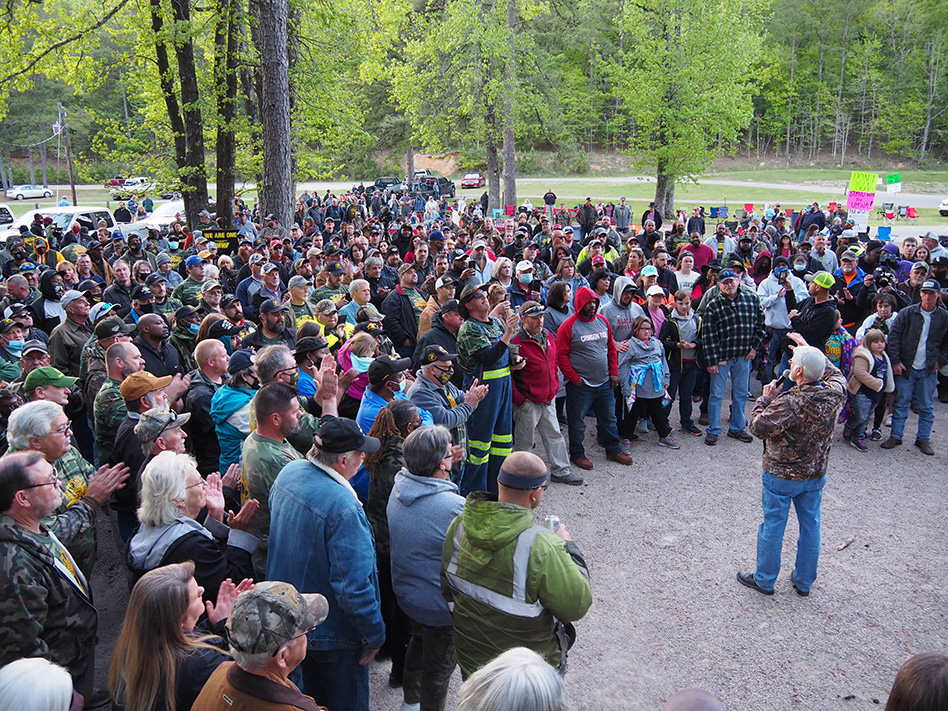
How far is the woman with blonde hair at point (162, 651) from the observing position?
251cm

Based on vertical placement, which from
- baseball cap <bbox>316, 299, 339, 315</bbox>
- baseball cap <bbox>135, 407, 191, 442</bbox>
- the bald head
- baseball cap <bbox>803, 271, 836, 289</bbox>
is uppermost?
baseball cap <bbox>803, 271, 836, 289</bbox>

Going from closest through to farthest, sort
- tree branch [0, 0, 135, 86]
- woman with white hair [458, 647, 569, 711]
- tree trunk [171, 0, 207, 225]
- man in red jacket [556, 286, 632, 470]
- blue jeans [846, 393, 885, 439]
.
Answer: woman with white hair [458, 647, 569, 711]
man in red jacket [556, 286, 632, 470]
blue jeans [846, 393, 885, 439]
tree branch [0, 0, 135, 86]
tree trunk [171, 0, 207, 225]

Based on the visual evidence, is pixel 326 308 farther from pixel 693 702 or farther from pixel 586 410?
pixel 693 702

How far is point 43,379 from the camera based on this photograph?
4898 millimetres

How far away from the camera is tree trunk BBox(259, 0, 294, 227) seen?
13.5 m

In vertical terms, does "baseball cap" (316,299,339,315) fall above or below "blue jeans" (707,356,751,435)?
above

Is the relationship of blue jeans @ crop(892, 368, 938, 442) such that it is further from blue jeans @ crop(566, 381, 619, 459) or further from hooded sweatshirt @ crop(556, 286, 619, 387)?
hooded sweatshirt @ crop(556, 286, 619, 387)

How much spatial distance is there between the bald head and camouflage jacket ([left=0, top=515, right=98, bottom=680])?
9.11ft

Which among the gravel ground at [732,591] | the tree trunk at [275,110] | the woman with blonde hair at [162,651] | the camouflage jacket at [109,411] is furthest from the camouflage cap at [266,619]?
the tree trunk at [275,110]

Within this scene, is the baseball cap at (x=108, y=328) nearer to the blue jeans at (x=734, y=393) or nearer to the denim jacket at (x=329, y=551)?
the denim jacket at (x=329, y=551)

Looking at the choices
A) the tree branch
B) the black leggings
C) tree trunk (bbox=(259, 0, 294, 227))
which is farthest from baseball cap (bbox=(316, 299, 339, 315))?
the tree branch

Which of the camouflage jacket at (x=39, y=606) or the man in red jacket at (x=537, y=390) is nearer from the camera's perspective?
the camouflage jacket at (x=39, y=606)

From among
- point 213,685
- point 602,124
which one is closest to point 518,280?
point 213,685

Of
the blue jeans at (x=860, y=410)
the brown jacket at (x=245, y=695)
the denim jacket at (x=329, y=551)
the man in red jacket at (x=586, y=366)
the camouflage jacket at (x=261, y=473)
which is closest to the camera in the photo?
the brown jacket at (x=245, y=695)
